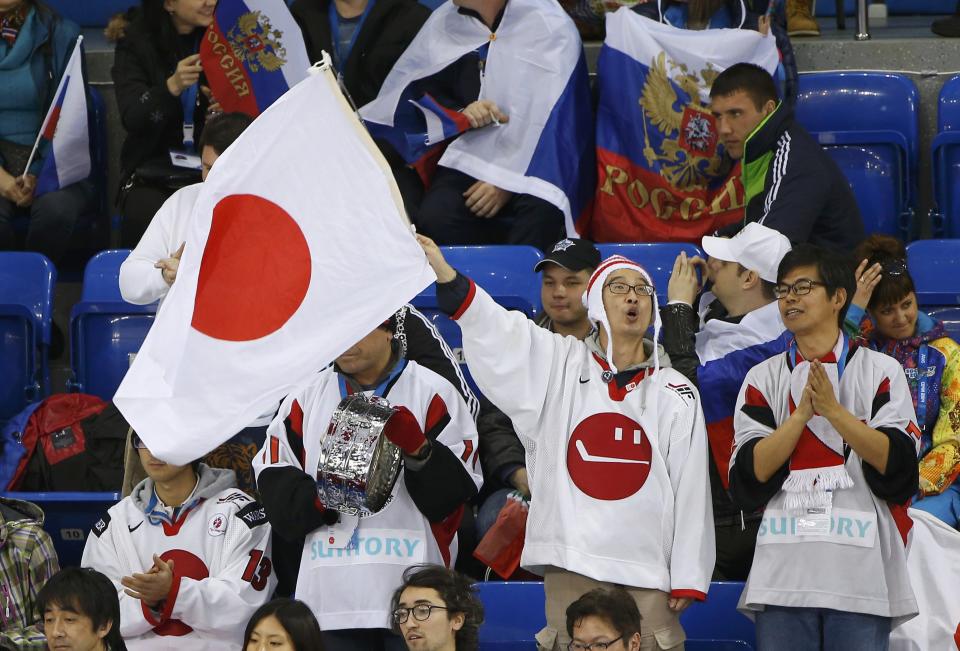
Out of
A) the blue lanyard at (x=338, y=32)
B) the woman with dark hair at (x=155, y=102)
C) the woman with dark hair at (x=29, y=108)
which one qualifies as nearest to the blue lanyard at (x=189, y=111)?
the woman with dark hair at (x=155, y=102)

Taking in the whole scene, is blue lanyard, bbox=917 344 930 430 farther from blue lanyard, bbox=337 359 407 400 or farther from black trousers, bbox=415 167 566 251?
black trousers, bbox=415 167 566 251

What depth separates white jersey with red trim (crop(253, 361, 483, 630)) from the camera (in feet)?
13.8

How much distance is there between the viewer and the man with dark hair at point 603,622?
3.75 m

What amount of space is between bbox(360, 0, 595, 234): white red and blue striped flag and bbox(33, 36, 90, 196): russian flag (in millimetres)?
1214

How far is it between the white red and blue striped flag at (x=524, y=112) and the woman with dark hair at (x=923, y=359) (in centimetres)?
175

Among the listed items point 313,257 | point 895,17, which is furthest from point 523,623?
point 895,17

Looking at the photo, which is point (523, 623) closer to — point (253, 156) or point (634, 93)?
point (253, 156)

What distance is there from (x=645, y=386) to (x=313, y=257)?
40.0 inches

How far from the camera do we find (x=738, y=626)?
445 centimetres

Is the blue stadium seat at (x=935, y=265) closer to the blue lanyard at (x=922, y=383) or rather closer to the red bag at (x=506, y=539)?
the blue lanyard at (x=922, y=383)

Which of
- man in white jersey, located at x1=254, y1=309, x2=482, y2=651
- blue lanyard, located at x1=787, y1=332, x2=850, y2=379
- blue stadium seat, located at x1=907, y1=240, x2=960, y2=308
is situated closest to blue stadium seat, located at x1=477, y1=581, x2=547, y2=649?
man in white jersey, located at x1=254, y1=309, x2=482, y2=651

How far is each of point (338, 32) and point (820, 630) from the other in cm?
385

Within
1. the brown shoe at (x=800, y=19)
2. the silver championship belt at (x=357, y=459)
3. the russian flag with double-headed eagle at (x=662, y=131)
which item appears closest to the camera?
the silver championship belt at (x=357, y=459)

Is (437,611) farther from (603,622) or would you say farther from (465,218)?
(465,218)
